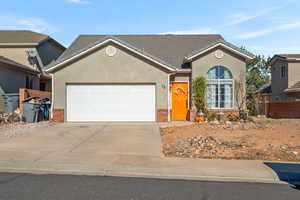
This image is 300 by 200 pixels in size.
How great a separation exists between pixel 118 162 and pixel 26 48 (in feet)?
58.8

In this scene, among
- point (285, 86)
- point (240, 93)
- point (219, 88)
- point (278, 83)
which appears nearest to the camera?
point (240, 93)

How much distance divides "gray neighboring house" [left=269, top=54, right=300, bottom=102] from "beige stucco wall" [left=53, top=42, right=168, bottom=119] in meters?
13.8

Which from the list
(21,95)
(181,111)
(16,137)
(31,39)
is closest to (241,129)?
(181,111)

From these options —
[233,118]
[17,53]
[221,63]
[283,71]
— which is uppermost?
[17,53]

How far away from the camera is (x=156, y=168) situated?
7.50 meters

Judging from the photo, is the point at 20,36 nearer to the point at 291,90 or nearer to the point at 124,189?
the point at 124,189

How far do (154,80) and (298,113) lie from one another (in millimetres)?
11289

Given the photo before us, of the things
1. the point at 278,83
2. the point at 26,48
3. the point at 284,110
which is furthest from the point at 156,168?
the point at 278,83

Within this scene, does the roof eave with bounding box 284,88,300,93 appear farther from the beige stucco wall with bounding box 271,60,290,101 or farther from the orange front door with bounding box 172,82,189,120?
the orange front door with bounding box 172,82,189,120

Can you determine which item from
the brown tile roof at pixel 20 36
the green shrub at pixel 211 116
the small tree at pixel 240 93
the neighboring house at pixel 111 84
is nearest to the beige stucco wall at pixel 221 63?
the small tree at pixel 240 93

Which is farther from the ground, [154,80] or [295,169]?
[154,80]

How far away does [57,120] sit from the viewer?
16344mm

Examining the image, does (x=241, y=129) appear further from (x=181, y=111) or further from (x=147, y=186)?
(x=147, y=186)

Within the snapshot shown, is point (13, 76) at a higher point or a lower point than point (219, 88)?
higher
